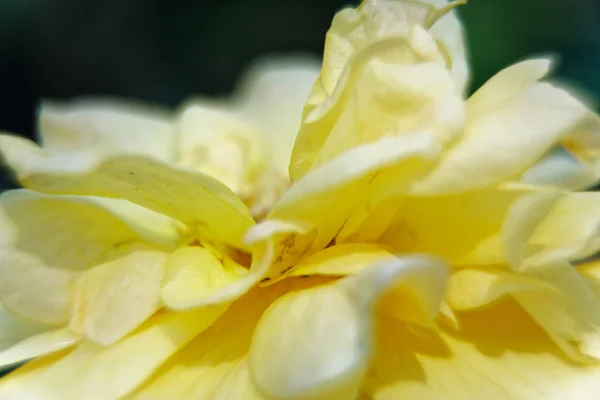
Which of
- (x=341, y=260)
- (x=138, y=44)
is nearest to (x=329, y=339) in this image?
(x=341, y=260)

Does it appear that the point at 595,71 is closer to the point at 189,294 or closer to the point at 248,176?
the point at 248,176

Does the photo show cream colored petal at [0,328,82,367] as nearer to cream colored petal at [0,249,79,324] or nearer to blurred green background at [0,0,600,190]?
cream colored petal at [0,249,79,324]

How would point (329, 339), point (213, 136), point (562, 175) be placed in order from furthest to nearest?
point (213, 136), point (562, 175), point (329, 339)

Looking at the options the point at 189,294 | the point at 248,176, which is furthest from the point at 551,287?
the point at 248,176

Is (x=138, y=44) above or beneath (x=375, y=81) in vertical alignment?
beneath

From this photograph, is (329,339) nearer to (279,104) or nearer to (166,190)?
(166,190)

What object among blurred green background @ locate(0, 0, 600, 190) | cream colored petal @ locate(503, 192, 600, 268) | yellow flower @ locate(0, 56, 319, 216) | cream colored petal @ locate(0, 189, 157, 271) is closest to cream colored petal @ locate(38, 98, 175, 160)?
yellow flower @ locate(0, 56, 319, 216)
